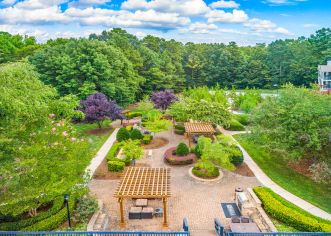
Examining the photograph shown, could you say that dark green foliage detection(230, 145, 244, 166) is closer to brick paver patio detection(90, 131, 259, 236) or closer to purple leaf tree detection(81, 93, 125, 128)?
brick paver patio detection(90, 131, 259, 236)

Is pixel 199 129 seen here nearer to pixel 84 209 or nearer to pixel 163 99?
pixel 163 99

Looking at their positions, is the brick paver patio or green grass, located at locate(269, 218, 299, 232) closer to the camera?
green grass, located at locate(269, 218, 299, 232)

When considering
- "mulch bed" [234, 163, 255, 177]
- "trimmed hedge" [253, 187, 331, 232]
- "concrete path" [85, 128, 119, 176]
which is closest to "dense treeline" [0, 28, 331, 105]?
"concrete path" [85, 128, 119, 176]

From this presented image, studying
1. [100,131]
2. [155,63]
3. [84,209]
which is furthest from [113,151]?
[155,63]

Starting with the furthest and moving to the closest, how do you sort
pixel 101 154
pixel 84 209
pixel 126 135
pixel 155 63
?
pixel 155 63 < pixel 126 135 < pixel 101 154 < pixel 84 209

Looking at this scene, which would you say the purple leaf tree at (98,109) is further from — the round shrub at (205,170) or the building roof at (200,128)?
the round shrub at (205,170)

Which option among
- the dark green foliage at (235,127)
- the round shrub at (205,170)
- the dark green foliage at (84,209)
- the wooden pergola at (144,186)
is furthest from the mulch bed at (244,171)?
the dark green foliage at (235,127)
